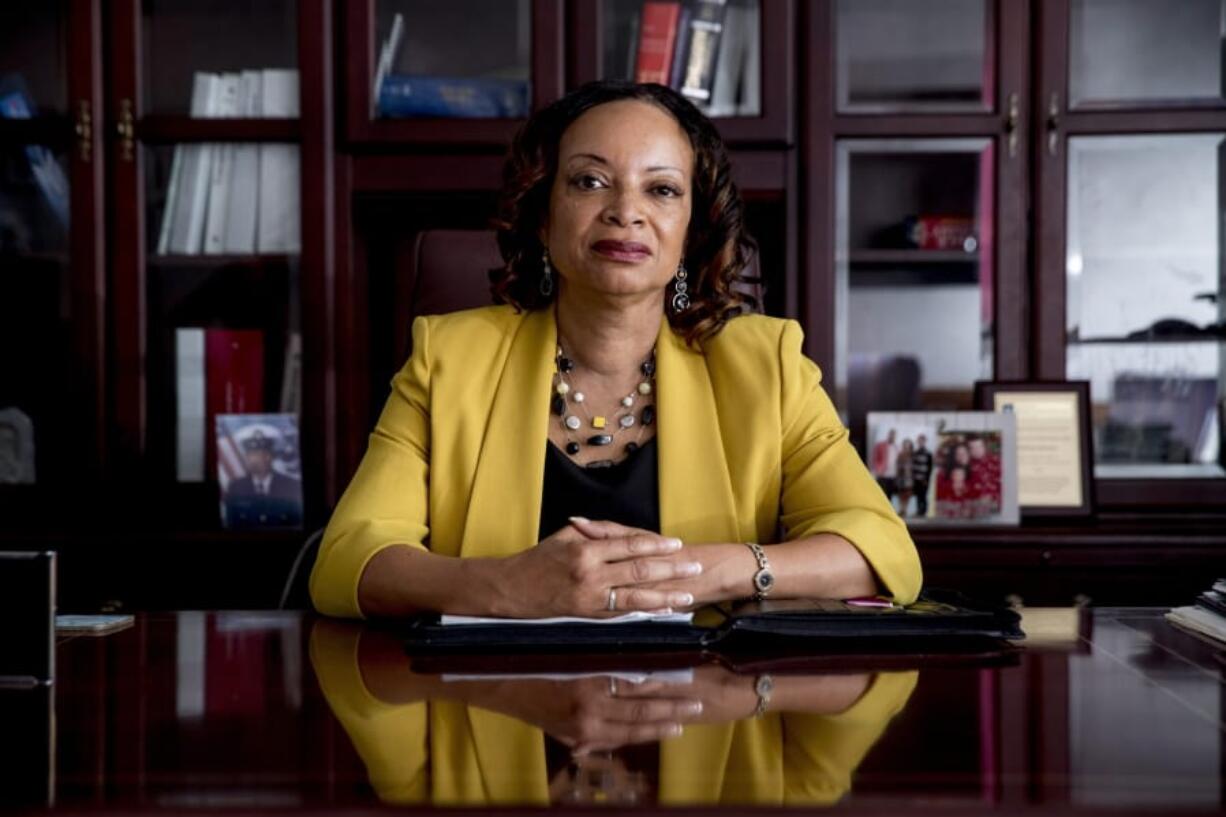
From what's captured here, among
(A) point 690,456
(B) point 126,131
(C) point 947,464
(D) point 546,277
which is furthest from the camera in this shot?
(B) point 126,131

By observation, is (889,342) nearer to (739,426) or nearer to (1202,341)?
(1202,341)

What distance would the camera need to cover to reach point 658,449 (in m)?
1.69

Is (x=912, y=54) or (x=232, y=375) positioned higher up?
(x=912, y=54)

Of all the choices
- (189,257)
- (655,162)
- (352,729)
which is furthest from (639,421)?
(189,257)

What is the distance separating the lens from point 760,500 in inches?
65.9

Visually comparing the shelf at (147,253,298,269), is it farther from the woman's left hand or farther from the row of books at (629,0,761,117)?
the woman's left hand

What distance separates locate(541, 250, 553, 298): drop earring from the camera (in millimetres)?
1868

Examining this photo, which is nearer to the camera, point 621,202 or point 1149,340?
point 621,202

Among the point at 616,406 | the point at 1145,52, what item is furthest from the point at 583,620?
the point at 1145,52

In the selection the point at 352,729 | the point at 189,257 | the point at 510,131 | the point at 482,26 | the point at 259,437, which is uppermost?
the point at 482,26

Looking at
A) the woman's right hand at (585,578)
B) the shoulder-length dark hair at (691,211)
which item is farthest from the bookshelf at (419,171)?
the woman's right hand at (585,578)

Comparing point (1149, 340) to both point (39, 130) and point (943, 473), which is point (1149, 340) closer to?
point (943, 473)

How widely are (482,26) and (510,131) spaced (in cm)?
24

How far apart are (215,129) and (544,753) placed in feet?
6.92
